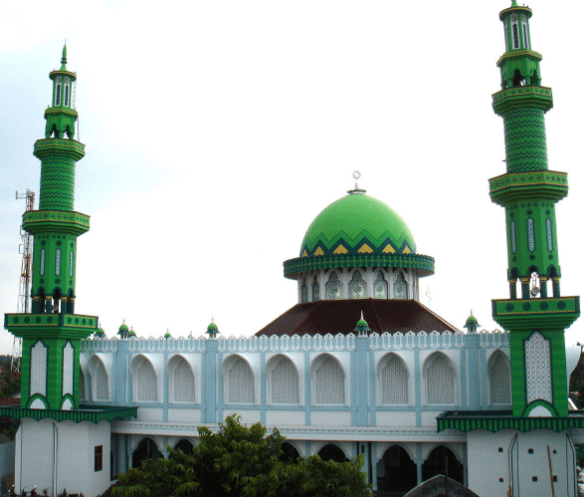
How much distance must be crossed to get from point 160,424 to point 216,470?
9.87 m

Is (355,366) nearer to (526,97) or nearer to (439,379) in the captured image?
(439,379)

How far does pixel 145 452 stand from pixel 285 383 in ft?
25.2

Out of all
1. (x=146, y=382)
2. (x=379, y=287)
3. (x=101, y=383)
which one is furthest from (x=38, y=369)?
(x=379, y=287)

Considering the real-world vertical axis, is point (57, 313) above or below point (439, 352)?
above

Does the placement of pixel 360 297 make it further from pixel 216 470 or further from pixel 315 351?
pixel 216 470

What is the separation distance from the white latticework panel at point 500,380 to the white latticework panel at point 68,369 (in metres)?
16.1

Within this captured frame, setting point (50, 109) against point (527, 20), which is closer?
point (527, 20)

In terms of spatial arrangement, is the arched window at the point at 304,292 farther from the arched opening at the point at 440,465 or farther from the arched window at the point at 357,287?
the arched opening at the point at 440,465

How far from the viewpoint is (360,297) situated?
94.9 ft

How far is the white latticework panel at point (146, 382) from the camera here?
26.8 meters

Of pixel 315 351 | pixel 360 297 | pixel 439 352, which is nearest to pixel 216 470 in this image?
pixel 315 351

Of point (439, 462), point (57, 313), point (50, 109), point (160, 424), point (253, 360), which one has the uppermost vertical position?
point (50, 109)

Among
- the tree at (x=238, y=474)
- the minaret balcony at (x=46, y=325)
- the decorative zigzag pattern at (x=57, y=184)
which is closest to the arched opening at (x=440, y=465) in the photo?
the tree at (x=238, y=474)

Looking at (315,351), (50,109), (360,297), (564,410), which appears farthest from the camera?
(360,297)
